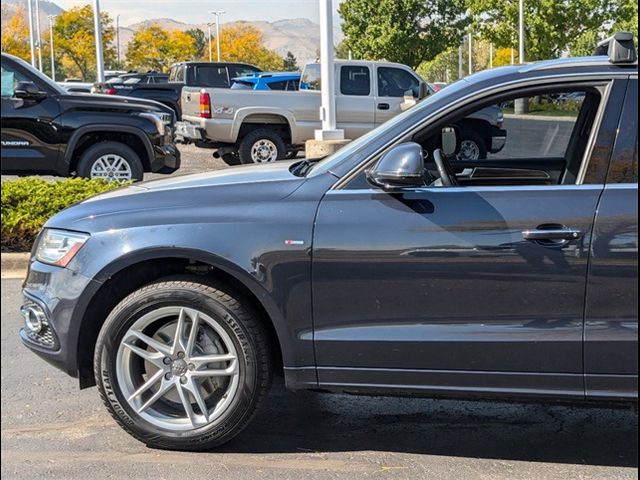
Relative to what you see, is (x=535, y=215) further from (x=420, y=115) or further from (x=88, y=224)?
(x=88, y=224)

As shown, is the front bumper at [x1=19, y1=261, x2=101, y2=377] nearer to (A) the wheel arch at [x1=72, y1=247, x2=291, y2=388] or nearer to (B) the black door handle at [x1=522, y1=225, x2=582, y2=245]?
(A) the wheel arch at [x1=72, y1=247, x2=291, y2=388]

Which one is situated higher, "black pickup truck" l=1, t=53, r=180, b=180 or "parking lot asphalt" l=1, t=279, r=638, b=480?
"black pickup truck" l=1, t=53, r=180, b=180

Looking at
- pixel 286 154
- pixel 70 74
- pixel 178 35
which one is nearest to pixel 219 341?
pixel 286 154

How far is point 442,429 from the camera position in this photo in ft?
13.4

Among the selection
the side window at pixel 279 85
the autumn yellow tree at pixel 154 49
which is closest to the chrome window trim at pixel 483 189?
the side window at pixel 279 85

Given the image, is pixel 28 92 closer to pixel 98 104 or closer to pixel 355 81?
pixel 98 104

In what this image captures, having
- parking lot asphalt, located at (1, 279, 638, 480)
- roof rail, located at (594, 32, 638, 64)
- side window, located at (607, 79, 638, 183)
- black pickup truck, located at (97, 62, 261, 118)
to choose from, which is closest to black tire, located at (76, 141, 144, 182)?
parking lot asphalt, located at (1, 279, 638, 480)

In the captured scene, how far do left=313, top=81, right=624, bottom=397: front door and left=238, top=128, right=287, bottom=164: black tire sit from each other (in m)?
11.2

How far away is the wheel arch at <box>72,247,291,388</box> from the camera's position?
3.55m

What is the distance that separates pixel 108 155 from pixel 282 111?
17.3 ft

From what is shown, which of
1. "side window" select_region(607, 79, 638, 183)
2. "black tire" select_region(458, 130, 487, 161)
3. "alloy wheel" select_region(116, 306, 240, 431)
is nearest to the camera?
"side window" select_region(607, 79, 638, 183)

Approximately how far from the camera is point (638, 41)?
142 inches

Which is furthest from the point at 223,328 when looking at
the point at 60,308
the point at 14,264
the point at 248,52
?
the point at 248,52

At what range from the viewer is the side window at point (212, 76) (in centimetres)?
2150
